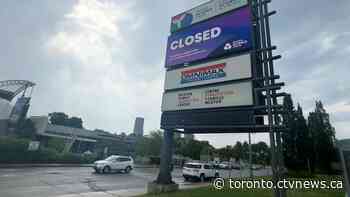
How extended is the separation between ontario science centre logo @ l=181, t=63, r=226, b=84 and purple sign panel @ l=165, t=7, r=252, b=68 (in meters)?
0.53

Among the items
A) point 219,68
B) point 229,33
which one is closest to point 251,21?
point 229,33

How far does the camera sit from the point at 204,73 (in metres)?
12.4

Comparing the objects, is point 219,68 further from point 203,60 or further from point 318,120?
point 318,120

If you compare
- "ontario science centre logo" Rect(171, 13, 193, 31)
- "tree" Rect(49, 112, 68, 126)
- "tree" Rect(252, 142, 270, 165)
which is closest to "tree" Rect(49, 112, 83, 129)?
"tree" Rect(49, 112, 68, 126)

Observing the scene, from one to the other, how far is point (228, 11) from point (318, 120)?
36.5 metres

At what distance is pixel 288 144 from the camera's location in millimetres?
35094

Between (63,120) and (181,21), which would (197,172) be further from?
(63,120)

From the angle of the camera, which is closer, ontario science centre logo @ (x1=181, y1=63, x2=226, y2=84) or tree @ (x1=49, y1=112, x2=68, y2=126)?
ontario science centre logo @ (x1=181, y1=63, x2=226, y2=84)

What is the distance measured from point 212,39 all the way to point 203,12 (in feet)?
6.61

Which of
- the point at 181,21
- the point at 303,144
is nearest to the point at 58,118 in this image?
the point at 303,144

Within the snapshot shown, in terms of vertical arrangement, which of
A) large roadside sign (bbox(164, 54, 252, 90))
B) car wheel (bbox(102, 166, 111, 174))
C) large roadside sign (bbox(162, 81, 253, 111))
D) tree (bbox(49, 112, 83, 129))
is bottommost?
car wheel (bbox(102, 166, 111, 174))

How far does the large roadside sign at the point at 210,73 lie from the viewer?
1100 centimetres

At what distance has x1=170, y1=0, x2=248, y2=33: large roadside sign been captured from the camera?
1236cm

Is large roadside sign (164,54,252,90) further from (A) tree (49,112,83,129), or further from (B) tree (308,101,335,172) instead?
(A) tree (49,112,83,129)
